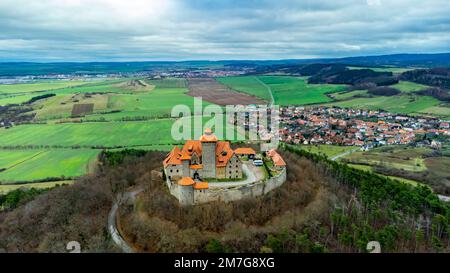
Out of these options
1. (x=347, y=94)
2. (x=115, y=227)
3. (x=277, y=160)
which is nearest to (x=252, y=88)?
(x=347, y=94)

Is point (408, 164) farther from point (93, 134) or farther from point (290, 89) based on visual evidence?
point (290, 89)

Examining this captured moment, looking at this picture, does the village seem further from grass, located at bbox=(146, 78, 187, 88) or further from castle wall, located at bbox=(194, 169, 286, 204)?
grass, located at bbox=(146, 78, 187, 88)

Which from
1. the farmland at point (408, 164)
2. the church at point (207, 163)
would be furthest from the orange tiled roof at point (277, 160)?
the farmland at point (408, 164)

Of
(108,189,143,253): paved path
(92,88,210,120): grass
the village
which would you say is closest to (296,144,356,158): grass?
the village

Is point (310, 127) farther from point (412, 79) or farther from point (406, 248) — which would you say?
point (412, 79)

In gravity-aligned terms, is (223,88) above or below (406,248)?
above

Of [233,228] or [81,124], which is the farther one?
[81,124]

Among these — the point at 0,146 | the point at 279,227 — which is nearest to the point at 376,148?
the point at 279,227
